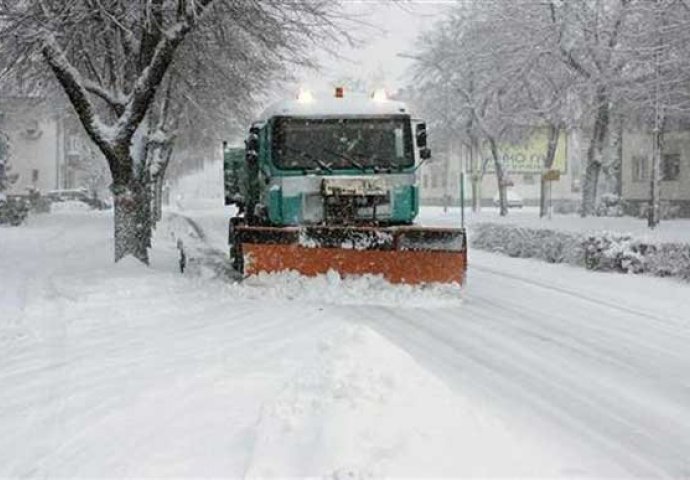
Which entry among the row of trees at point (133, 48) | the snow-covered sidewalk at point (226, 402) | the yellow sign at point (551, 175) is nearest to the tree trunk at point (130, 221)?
the row of trees at point (133, 48)

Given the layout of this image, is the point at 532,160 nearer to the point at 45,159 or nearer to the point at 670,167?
the point at 670,167

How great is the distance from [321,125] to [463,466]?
32.0ft

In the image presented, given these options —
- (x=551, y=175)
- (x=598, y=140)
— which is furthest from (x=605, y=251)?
(x=598, y=140)

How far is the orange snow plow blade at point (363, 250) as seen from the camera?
13.3 meters

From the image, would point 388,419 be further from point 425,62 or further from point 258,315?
point 425,62

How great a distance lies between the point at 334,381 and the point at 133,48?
11.2 meters

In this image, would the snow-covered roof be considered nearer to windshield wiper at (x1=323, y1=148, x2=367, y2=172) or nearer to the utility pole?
windshield wiper at (x1=323, y1=148, x2=367, y2=172)

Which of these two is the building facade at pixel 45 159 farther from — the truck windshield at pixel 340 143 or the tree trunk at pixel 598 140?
the truck windshield at pixel 340 143

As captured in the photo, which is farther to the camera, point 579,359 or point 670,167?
point 670,167

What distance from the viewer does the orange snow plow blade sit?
43.5ft

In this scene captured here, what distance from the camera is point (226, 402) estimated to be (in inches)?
259

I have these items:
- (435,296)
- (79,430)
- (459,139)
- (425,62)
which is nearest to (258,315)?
(435,296)

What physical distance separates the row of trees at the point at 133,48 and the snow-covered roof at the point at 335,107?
1.94 metres

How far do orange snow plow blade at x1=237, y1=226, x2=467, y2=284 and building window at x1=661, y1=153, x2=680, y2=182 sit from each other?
34.0 metres
